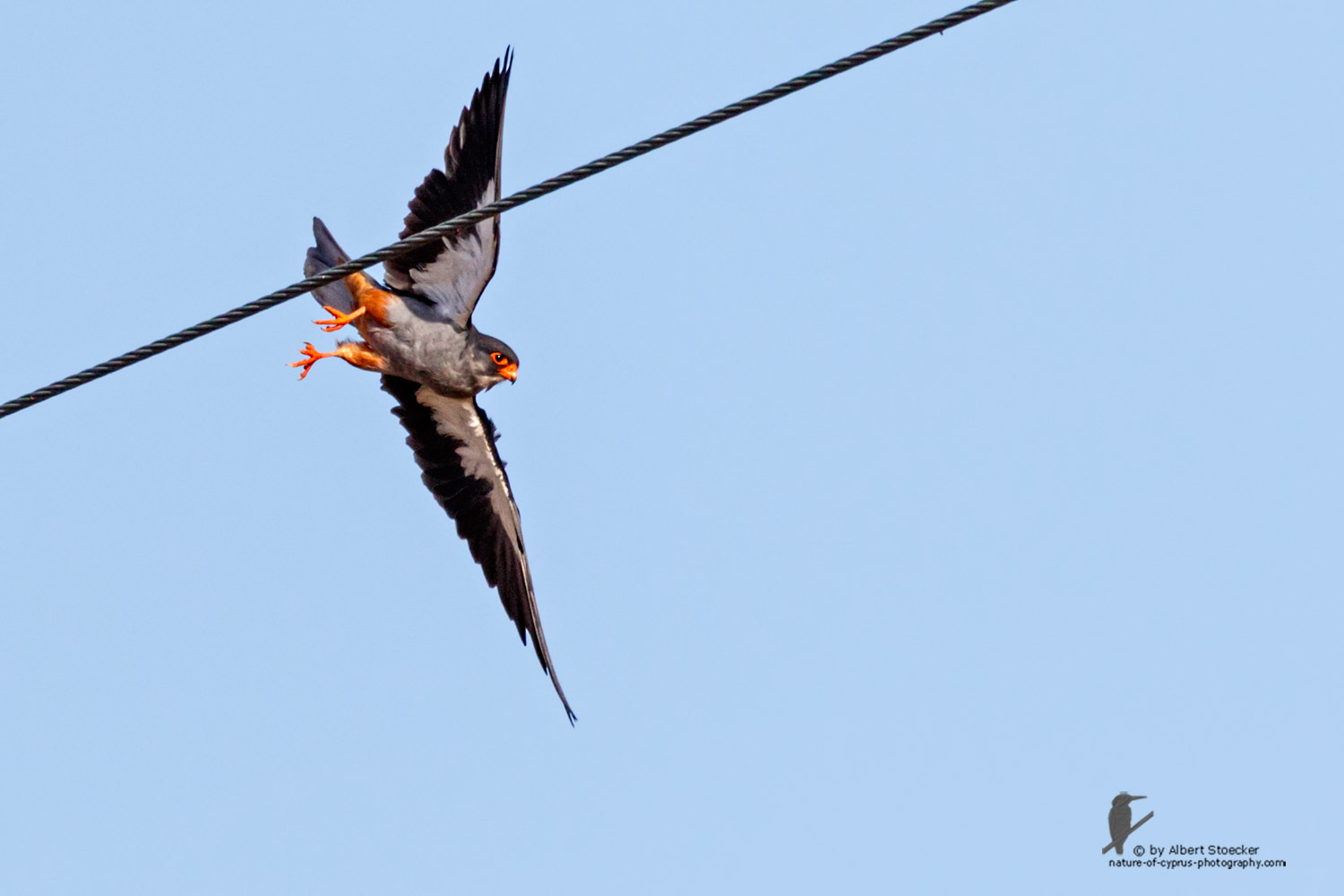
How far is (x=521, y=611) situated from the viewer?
39.2ft

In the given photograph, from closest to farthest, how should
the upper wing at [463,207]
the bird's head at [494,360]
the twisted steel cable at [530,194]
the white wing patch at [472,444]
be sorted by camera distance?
the twisted steel cable at [530,194], the upper wing at [463,207], the bird's head at [494,360], the white wing patch at [472,444]

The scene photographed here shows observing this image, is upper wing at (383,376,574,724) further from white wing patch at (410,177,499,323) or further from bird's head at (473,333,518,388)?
white wing patch at (410,177,499,323)

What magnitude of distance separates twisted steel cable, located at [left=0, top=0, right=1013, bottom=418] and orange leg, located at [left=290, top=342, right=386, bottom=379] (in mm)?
3947

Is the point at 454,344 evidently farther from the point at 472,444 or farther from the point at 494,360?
the point at 472,444

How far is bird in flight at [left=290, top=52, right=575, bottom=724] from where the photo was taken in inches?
408

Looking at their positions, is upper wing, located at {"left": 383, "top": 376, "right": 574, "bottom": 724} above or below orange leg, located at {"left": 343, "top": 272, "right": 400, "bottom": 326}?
below

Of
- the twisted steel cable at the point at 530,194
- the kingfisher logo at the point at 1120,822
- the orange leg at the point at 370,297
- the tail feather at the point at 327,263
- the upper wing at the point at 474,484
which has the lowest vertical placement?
the kingfisher logo at the point at 1120,822

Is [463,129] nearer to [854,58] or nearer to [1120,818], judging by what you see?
[854,58]

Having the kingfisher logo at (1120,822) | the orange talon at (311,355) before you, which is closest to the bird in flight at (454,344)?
the orange talon at (311,355)

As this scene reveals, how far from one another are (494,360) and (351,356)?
100 centimetres

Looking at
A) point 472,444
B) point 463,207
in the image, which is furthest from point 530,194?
point 472,444

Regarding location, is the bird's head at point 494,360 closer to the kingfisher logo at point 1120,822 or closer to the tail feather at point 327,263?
the tail feather at point 327,263

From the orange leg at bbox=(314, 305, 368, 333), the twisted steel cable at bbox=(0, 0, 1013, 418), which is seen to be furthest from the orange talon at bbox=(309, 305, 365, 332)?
the twisted steel cable at bbox=(0, 0, 1013, 418)

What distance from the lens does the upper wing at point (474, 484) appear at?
11.8 m
